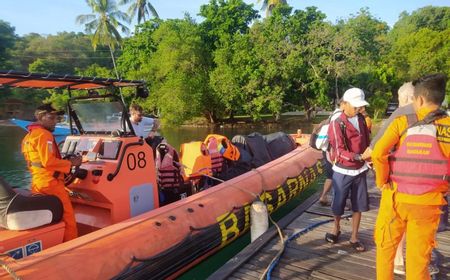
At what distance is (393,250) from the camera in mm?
2293

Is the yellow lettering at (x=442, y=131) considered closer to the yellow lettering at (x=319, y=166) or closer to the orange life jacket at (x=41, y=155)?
the orange life jacket at (x=41, y=155)

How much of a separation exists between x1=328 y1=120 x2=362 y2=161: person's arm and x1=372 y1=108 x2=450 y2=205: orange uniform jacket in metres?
0.88

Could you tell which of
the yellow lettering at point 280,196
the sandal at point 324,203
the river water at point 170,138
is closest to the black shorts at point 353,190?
the sandal at point 324,203

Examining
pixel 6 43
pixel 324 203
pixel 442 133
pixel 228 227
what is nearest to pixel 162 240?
pixel 228 227

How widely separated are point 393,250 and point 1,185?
292 centimetres

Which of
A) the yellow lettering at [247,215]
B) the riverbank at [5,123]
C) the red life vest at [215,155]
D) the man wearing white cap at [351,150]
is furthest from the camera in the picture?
the riverbank at [5,123]

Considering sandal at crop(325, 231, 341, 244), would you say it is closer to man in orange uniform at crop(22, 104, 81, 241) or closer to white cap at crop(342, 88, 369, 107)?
white cap at crop(342, 88, 369, 107)

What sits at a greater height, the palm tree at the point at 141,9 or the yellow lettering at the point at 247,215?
the palm tree at the point at 141,9

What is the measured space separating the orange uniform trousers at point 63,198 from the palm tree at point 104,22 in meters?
28.8

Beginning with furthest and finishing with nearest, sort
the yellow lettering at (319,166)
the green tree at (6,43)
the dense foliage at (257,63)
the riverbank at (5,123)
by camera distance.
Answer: the green tree at (6,43) → the riverbank at (5,123) → the dense foliage at (257,63) → the yellow lettering at (319,166)

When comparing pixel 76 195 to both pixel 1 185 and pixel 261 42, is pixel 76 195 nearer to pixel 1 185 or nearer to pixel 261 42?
pixel 1 185

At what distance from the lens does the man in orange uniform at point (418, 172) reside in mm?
2158

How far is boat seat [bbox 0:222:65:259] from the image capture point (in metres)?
2.69

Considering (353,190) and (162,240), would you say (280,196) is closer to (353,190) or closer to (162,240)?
(353,190)
